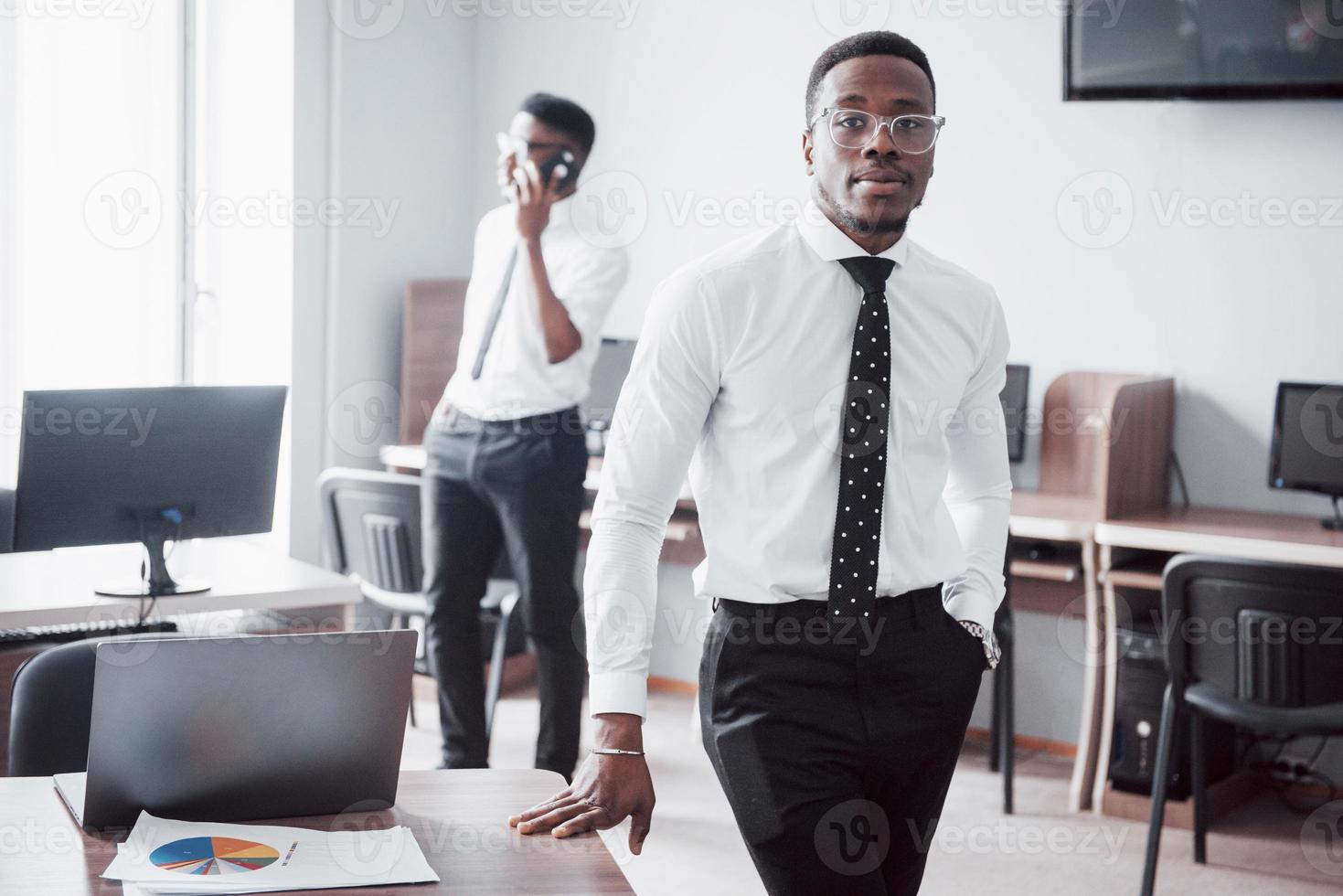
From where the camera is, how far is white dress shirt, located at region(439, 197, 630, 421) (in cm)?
356

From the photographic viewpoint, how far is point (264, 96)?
475cm

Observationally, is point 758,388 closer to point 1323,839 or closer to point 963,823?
point 963,823

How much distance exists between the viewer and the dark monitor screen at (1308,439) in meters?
3.84

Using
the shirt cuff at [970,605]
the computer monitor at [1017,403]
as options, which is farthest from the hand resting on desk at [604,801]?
the computer monitor at [1017,403]

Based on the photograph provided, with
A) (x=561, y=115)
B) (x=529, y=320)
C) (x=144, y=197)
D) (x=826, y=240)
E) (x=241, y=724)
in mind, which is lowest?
(x=241, y=724)

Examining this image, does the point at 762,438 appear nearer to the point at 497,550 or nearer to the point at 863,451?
the point at 863,451

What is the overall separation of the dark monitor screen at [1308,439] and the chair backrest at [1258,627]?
99 cm

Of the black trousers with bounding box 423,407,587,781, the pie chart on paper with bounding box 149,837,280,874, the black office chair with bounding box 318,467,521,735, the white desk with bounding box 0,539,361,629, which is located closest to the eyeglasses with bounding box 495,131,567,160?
the black trousers with bounding box 423,407,587,781

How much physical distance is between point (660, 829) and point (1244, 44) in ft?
8.53

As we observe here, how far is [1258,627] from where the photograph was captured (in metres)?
2.96

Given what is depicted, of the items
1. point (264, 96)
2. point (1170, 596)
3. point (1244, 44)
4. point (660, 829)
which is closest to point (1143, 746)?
point (1170, 596)

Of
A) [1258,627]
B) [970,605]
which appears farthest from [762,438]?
[1258,627]

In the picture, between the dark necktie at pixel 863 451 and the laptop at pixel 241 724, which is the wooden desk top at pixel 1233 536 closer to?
the dark necktie at pixel 863 451

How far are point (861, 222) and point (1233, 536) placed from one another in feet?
7.47
